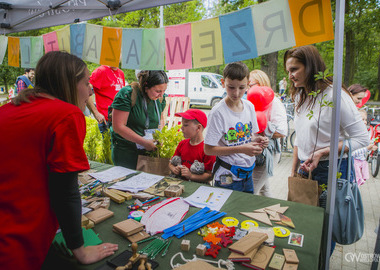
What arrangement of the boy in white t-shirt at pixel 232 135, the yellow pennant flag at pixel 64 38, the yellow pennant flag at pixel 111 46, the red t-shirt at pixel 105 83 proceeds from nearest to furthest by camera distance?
the boy in white t-shirt at pixel 232 135
the yellow pennant flag at pixel 111 46
the yellow pennant flag at pixel 64 38
the red t-shirt at pixel 105 83

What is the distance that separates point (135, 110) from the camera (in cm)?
227

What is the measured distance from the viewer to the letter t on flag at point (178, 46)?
5.92 ft

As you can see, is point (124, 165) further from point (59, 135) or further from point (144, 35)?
point (59, 135)

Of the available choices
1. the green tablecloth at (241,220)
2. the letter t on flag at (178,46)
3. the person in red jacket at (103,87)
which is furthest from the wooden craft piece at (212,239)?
the person in red jacket at (103,87)

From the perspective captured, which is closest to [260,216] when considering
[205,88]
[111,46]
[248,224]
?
[248,224]

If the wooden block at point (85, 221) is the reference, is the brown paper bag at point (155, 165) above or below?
above

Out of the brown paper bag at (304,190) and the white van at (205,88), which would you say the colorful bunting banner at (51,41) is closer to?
the brown paper bag at (304,190)

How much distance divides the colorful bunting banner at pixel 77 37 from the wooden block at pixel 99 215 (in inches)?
63.0

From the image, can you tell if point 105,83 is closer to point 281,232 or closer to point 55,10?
point 55,10

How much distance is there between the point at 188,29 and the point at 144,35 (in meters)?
0.42

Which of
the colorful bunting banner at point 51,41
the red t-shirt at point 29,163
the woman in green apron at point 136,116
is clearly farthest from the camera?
the colorful bunting banner at point 51,41

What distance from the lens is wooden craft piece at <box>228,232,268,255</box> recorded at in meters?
1.06

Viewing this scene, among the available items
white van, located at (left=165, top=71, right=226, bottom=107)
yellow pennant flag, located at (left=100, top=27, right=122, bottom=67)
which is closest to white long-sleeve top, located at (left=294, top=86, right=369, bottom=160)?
yellow pennant flag, located at (left=100, top=27, right=122, bottom=67)

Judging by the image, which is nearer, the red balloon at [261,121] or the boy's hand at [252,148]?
the boy's hand at [252,148]
